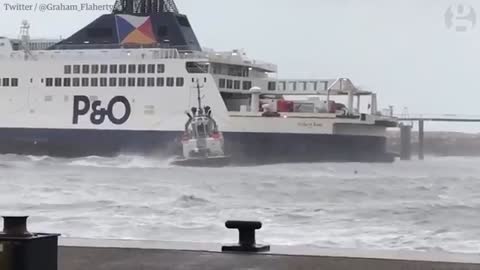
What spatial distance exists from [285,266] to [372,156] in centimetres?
1641

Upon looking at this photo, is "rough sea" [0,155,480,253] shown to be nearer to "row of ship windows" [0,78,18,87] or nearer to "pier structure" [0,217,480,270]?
"row of ship windows" [0,78,18,87]

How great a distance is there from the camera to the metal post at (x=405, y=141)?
19016 millimetres

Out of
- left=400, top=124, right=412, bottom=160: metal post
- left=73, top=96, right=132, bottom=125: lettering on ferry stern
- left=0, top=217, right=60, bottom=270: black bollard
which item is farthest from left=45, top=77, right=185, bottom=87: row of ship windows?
left=0, top=217, right=60, bottom=270: black bollard

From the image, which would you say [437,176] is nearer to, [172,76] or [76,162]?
[172,76]

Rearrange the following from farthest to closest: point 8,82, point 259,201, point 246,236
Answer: point 8,82 → point 259,201 → point 246,236

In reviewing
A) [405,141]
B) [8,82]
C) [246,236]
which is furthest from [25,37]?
[246,236]

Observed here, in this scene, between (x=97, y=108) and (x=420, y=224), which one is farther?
(x=97, y=108)

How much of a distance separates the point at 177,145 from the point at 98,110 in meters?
2.40

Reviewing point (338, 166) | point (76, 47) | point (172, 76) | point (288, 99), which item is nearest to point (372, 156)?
point (338, 166)

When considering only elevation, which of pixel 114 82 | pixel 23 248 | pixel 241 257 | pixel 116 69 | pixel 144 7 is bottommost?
pixel 241 257

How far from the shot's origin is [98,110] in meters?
19.8

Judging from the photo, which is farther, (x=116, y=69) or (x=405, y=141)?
(x=116, y=69)

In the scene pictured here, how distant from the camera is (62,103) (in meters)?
20.3

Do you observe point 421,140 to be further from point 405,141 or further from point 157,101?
point 157,101
